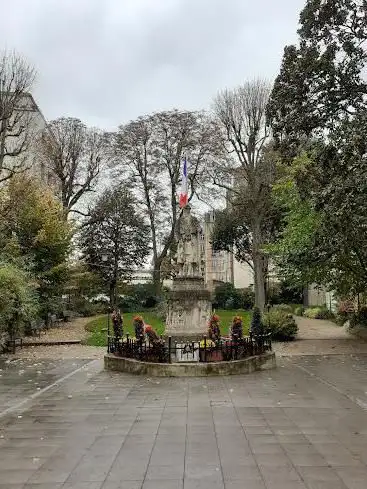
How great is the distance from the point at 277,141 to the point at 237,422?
28.6ft

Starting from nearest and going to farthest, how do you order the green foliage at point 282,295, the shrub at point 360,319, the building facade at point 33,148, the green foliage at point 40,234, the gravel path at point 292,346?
the gravel path at point 292,346 → the shrub at point 360,319 → the green foliage at point 40,234 → the building facade at point 33,148 → the green foliage at point 282,295

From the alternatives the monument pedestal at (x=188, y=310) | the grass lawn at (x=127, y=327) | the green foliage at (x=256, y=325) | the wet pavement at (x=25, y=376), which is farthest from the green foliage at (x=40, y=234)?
the green foliage at (x=256, y=325)

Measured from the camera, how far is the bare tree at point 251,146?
31.3 metres

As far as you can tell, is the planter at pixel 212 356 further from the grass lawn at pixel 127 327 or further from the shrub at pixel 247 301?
the shrub at pixel 247 301

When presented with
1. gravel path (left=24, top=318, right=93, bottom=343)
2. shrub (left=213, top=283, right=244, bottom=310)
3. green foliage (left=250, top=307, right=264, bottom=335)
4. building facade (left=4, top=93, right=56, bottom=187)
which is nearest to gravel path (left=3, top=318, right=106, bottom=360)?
gravel path (left=24, top=318, right=93, bottom=343)

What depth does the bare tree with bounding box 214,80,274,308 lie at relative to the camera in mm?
31312

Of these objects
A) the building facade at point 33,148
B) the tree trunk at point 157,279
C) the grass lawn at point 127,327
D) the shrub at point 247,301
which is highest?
the building facade at point 33,148

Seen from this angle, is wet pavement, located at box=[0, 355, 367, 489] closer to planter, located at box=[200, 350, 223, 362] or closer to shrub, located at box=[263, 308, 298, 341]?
planter, located at box=[200, 350, 223, 362]

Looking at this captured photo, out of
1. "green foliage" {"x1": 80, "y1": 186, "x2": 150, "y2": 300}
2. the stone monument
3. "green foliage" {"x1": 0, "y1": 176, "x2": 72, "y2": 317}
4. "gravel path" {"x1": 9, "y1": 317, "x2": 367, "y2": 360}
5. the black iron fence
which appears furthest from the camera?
"green foliage" {"x1": 80, "y1": 186, "x2": 150, "y2": 300}

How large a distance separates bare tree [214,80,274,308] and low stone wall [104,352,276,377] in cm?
1674

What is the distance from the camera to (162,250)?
4225 centimetres

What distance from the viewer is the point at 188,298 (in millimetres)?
17797

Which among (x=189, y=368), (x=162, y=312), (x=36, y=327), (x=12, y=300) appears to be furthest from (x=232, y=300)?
(x=189, y=368)

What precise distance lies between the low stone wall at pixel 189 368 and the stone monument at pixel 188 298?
125 inches
